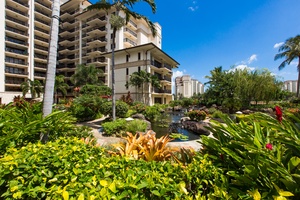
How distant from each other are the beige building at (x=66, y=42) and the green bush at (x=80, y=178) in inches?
1068

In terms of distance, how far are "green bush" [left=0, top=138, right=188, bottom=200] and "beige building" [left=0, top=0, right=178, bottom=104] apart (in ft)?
89.0

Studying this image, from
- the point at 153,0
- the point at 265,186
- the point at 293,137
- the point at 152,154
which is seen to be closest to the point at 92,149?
the point at 152,154

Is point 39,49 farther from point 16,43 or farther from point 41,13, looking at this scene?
point 41,13

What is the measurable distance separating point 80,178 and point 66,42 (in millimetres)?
51181

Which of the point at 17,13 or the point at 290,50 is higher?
the point at 17,13

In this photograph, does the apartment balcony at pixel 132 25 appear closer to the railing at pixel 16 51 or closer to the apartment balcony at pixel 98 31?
the apartment balcony at pixel 98 31

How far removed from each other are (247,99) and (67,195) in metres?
26.8

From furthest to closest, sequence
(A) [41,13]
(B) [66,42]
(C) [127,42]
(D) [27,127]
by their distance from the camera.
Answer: (B) [66,42], (A) [41,13], (C) [127,42], (D) [27,127]

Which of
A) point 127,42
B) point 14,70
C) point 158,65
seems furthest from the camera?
point 127,42

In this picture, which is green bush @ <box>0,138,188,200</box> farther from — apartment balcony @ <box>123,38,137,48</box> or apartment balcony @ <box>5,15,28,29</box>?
apartment balcony @ <box>5,15,28,29</box>

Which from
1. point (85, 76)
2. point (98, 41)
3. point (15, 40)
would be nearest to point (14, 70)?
point (15, 40)

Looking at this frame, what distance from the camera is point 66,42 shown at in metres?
42.9

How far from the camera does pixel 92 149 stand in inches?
96.3

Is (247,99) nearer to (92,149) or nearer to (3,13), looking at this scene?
(92,149)
